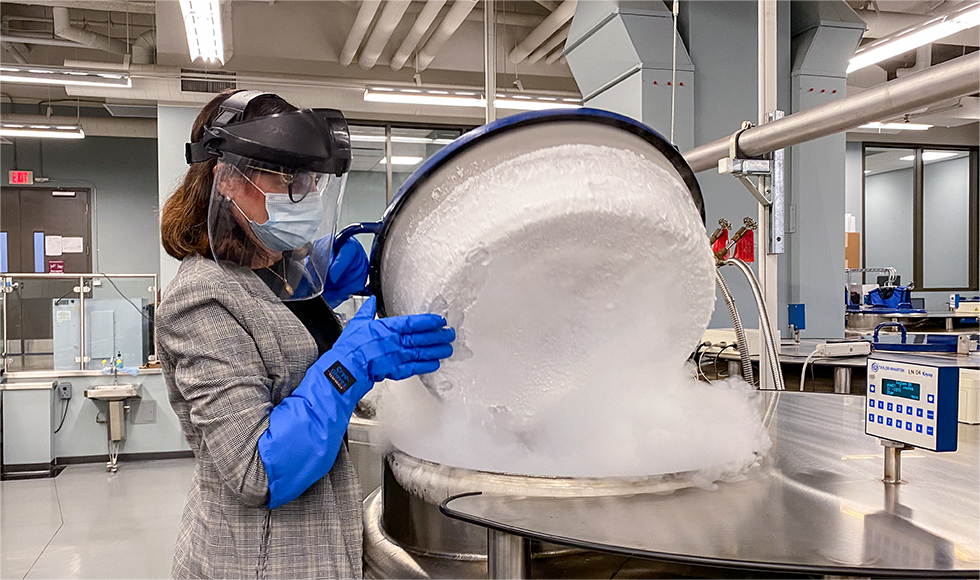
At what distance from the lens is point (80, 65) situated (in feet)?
20.4

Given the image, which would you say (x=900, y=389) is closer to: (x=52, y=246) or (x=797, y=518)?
(x=797, y=518)

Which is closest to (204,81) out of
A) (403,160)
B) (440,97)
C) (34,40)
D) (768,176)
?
(34,40)

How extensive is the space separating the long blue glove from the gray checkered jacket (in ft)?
0.09

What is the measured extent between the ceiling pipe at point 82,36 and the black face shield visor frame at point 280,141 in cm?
599

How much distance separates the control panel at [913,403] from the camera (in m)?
0.83

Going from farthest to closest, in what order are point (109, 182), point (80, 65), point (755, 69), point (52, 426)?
point (109, 182)
point (80, 65)
point (52, 426)
point (755, 69)

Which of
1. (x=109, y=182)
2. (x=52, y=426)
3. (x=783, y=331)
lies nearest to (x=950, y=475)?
(x=783, y=331)

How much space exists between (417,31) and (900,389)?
17.5 ft

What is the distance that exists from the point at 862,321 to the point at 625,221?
690 centimetres

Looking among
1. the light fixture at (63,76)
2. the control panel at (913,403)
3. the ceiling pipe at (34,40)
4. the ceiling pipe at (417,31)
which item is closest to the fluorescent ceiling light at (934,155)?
the ceiling pipe at (417,31)

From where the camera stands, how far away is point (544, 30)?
5.97m

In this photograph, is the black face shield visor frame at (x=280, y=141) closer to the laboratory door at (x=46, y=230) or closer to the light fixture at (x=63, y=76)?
the light fixture at (x=63, y=76)

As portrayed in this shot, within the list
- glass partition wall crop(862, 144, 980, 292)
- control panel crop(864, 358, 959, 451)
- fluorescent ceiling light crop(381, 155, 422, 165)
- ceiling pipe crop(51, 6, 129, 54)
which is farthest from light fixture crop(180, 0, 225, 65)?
glass partition wall crop(862, 144, 980, 292)

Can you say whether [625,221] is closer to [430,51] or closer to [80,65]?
[430,51]
